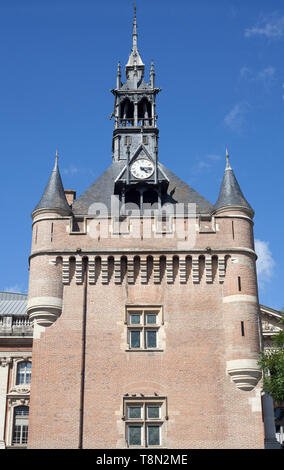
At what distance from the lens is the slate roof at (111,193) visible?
38.2m

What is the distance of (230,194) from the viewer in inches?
1382

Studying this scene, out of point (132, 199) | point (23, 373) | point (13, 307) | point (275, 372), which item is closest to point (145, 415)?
point (275, 372)

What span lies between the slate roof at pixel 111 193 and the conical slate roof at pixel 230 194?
221 cm

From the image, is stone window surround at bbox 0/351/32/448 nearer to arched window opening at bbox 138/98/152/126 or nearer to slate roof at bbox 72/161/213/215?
slate roof at bbox 72/161/213/215

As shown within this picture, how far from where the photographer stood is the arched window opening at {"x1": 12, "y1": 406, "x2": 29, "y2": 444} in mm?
40344

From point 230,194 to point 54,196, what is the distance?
9415 mm

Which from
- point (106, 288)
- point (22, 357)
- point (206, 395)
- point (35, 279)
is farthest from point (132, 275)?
point (22, 357)

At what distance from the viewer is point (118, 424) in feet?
97.8

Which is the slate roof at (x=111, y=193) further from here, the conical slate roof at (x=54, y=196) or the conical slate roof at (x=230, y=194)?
the conical slate roof at (x=54, y=196)

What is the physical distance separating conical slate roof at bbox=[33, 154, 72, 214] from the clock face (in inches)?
172

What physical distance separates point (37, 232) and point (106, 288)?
4.82 metres

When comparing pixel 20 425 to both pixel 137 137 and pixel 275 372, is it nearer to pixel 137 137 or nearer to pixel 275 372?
pixel 275 372

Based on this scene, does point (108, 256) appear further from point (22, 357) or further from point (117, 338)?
point (22, 357)

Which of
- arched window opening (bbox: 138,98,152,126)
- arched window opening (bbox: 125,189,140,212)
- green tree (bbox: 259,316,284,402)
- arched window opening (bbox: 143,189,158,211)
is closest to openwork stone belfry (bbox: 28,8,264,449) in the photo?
green tree (bbox: 259,316,284,402)
